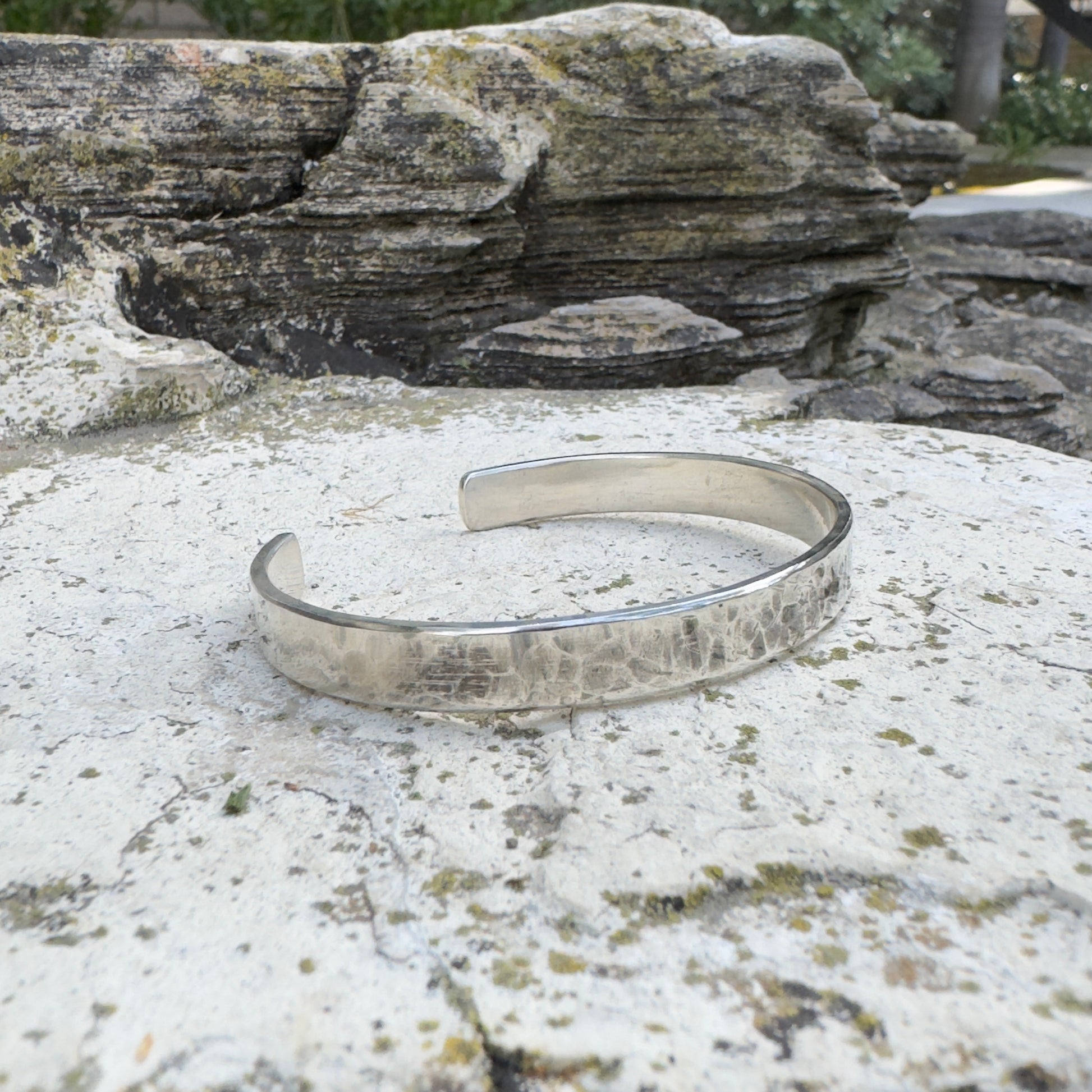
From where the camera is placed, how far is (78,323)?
1.78 metres

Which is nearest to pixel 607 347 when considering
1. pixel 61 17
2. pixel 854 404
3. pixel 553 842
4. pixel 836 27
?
pixel 854 404

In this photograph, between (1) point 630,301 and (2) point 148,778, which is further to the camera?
(1) point 630,301

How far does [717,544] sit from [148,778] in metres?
0.74

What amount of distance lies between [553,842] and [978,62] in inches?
378

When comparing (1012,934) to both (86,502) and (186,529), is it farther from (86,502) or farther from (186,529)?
(86,502)

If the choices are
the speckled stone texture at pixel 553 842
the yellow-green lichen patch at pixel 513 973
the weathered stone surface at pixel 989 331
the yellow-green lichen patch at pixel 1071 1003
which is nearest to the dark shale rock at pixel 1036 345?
the weathered stone surface at pixel 989 331

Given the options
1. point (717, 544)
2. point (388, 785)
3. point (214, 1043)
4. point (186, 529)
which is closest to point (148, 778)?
point (388, 785)

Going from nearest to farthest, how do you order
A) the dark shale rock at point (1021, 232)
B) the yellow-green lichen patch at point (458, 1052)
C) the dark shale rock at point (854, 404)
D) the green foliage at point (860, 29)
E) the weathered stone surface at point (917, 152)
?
the yellow-green lichen patch at point (458, 1052) < the dark shale rock at point (854, 404) < the dark shale rock at point (1021, 232) < the weathered stone surface at point (917, 152) < the green foliage at point (860, 29)

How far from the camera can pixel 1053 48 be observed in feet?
33.2

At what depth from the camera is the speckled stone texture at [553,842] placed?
58 centimetres

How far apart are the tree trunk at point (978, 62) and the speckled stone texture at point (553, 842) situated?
874 centimetres

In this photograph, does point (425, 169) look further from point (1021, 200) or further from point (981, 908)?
point (1021, 200)

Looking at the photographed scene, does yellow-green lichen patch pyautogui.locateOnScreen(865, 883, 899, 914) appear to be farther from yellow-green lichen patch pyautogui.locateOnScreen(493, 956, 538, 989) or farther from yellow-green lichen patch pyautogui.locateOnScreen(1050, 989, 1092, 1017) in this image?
yellow-green lichen patch pyautogui.locateOnScreen(493, 956, 538, 989)

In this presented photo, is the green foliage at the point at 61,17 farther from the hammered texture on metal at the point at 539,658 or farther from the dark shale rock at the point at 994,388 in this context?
the hammered texture on metal at the point at 539,658
